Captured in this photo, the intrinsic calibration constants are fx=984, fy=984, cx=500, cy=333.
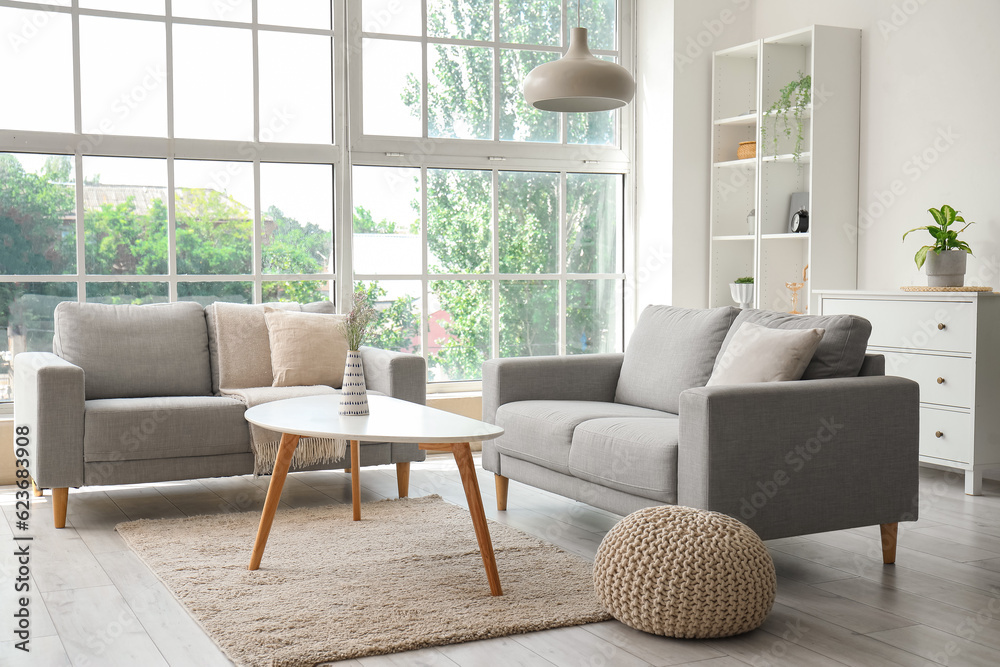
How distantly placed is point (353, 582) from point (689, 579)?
1.03 meters

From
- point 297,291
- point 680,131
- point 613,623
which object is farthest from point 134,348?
point 680,131

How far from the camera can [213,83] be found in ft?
16.7

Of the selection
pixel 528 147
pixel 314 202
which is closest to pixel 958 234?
pixel 528 147

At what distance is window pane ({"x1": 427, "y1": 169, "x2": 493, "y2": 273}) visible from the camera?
557cm

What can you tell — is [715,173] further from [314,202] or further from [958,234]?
[314,202]

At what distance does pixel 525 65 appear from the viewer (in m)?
5.74

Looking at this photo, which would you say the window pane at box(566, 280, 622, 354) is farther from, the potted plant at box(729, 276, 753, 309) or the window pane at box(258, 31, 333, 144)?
the window pane at box(258, 31, 333, 144)

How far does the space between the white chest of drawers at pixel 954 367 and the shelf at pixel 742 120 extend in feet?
4.65

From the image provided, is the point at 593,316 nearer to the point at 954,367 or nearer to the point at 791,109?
the point at 791,109

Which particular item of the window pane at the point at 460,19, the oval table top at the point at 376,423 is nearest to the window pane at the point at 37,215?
the oval table top at the point at 376,423

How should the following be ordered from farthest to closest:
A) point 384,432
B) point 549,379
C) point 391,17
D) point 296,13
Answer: point 391,17
point 296,13
point 549,379
point 384,432

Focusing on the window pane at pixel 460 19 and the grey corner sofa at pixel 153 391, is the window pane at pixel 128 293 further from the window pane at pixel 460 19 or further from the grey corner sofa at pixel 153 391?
the window pane at pixel 460 19

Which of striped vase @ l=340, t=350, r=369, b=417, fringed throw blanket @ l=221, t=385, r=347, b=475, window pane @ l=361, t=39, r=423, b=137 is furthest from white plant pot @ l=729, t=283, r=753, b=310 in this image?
striped vase @ l=340, t=350, r=369, b=417

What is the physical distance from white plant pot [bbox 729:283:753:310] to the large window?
2.59 feet
